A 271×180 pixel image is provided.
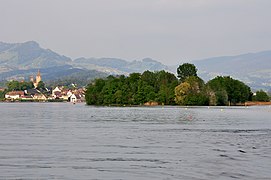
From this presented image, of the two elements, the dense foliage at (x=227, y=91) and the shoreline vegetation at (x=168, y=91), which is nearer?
the shoreline vegetation at (x=168, y=91)

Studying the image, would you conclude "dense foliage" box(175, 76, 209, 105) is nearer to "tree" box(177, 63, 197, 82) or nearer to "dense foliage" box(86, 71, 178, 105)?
"dense foliage" box(86, 71, 178, 105)

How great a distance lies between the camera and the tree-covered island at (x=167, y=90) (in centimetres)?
14575

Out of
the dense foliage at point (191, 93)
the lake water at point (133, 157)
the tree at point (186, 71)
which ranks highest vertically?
the tree at point (186, 71)

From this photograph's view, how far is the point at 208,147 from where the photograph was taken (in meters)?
32.2

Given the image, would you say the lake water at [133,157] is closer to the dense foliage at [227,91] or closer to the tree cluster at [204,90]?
the tree cluster at [204,90]

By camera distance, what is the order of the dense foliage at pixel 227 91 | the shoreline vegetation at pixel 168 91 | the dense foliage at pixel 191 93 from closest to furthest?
the dense foliage at pixel 191 93 < the shoreline vegetation at pixel 168 91 < the dense foliage at pixel 227 91

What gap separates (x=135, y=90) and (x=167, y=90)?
1086 cm

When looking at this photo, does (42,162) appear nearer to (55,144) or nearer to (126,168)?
(126,168)

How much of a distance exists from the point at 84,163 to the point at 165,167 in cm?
364

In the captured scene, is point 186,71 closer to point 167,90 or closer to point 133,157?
point 167,90

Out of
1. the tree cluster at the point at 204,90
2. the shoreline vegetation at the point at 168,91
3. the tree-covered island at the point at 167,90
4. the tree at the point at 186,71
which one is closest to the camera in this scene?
the tree cluster at the point at 204,90

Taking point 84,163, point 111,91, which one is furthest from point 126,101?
point 84,163

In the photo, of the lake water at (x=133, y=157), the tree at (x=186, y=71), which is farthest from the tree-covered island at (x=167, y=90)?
the lake water at (x=133, y=157)

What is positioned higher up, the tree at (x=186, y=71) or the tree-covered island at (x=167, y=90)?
the tree at (x=186, y=71)
